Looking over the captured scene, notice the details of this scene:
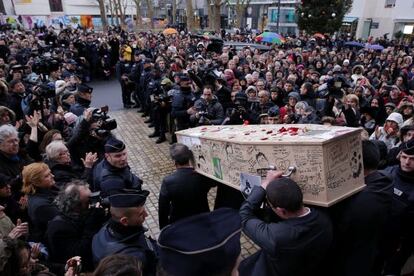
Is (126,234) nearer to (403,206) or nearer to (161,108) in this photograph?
(403,206)

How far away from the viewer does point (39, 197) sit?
123 inches

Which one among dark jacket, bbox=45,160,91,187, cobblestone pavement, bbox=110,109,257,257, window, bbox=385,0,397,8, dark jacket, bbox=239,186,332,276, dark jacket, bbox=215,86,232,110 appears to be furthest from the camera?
window, bbox=385,0,397,8

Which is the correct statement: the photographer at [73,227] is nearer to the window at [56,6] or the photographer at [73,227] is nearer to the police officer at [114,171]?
the police officer at [114,171]

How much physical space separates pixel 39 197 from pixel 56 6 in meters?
60.3

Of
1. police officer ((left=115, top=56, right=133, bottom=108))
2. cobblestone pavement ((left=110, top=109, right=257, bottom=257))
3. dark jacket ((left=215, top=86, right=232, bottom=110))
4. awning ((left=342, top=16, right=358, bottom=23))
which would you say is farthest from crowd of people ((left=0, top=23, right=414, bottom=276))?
awning ((left=342, top=16, right=358, bottom=23))

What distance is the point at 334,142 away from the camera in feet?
7.55

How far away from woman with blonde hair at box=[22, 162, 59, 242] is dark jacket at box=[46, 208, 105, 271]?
1.09 ft

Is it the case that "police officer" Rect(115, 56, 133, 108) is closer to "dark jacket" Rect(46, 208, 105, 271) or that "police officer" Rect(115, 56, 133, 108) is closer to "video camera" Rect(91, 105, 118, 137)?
"video camera" Rect(91, 105, 118, 137)

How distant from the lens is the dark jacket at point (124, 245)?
225 cm

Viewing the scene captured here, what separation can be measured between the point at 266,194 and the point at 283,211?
0.17m

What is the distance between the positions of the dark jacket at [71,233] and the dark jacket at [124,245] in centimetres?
25

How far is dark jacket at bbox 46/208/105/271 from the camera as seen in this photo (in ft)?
8.59

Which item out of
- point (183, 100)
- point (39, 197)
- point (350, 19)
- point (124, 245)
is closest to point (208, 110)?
point (183, 100)

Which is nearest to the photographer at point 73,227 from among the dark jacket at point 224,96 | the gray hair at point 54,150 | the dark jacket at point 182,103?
the gray hair at point 54,150
